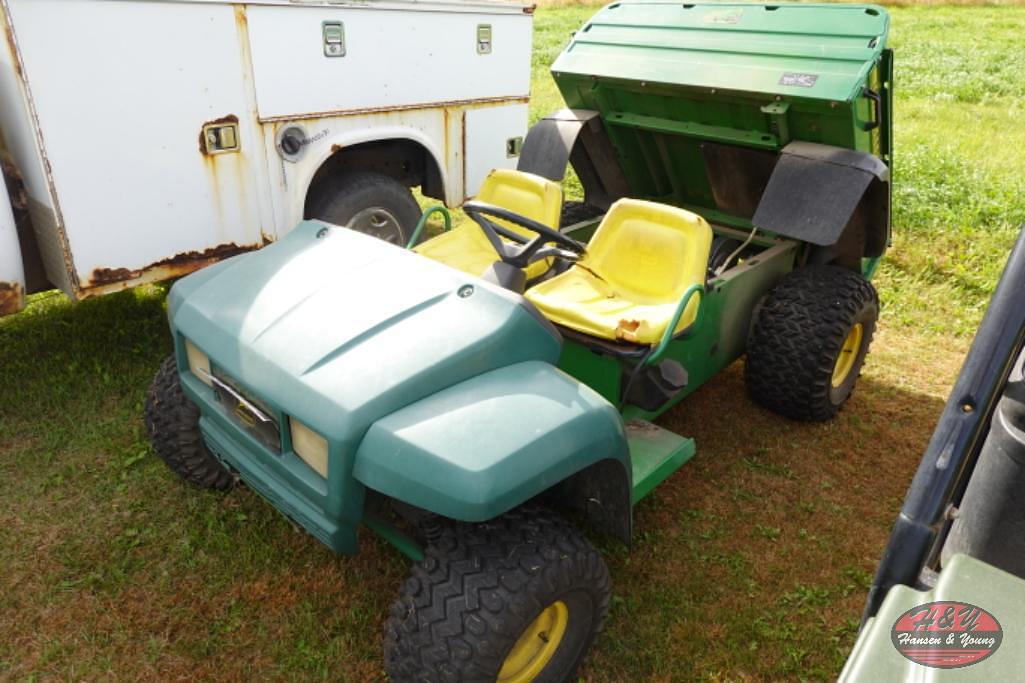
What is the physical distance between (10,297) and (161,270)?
61 centimetres

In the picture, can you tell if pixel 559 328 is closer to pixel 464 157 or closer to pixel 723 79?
pixel 723 79

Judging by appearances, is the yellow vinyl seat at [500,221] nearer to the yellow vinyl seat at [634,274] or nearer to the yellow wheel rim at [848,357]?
the yellow vinyl seat at [634,274]

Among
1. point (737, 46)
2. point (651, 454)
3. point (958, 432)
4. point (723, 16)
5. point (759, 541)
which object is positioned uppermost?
point (723, 16)

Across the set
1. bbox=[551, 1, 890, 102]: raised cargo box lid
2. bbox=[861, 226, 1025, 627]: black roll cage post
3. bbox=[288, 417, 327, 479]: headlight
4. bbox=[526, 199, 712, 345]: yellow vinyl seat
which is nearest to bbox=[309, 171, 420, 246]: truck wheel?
bbox=[551, 1, 890, 102]: raised cargo box lid

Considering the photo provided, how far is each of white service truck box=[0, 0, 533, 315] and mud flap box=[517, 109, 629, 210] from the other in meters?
0.86

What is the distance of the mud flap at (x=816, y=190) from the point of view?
3.05m

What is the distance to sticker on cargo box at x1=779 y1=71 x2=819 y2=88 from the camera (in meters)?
3.11

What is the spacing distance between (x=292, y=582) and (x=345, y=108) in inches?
99.4

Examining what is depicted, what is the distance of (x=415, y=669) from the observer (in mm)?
1910

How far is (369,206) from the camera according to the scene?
4492mm

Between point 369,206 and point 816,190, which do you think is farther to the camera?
point 369,206

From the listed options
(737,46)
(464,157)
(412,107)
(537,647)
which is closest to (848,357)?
(737,46)

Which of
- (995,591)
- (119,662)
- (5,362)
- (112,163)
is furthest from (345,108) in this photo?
(995,591)

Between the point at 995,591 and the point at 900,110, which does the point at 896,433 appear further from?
the point at 900,110
